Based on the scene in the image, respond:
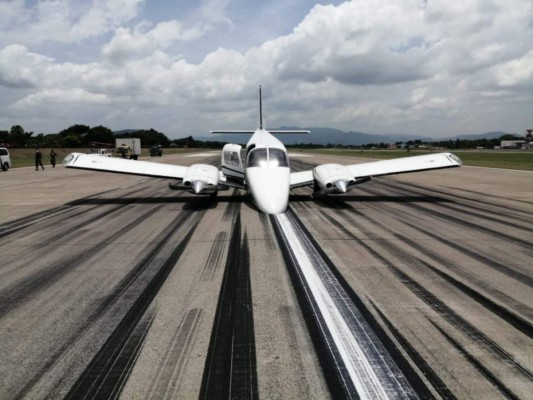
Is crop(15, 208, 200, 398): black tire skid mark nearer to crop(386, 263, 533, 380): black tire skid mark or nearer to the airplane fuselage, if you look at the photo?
the airplane fuselage

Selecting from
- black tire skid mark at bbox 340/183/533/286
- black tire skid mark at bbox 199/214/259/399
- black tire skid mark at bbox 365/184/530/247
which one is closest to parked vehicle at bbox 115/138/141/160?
black tire skid mark at bbox 340/183/533/286

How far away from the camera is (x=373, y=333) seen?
17.9 feet

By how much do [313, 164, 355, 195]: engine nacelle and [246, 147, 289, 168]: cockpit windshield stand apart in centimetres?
183

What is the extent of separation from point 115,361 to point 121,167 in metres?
15.0

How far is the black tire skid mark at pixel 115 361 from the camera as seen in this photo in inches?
166

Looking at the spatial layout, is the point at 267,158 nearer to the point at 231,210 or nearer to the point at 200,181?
the point at 231,210

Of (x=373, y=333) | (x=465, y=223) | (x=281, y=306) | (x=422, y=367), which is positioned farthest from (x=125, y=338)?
(x=465, y=223)

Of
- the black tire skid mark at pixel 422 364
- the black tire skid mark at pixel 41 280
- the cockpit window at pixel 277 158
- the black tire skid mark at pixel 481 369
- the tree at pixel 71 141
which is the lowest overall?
the black tire skid mark at pixel 481 369

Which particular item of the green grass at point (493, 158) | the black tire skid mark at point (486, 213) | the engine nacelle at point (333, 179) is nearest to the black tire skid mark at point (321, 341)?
the black tire skid mark at point (486, 213)

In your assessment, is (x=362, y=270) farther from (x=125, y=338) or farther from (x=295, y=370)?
(x=125, y=338)

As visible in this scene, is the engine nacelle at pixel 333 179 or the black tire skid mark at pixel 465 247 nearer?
the black tire skid mark at pixel 465 247

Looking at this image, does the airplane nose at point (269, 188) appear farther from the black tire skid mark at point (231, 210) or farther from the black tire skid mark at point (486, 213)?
the black tire skid mark at point (486, 213)

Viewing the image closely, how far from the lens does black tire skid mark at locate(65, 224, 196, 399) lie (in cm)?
423

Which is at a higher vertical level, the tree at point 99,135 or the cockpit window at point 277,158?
the tree at point 99,135
